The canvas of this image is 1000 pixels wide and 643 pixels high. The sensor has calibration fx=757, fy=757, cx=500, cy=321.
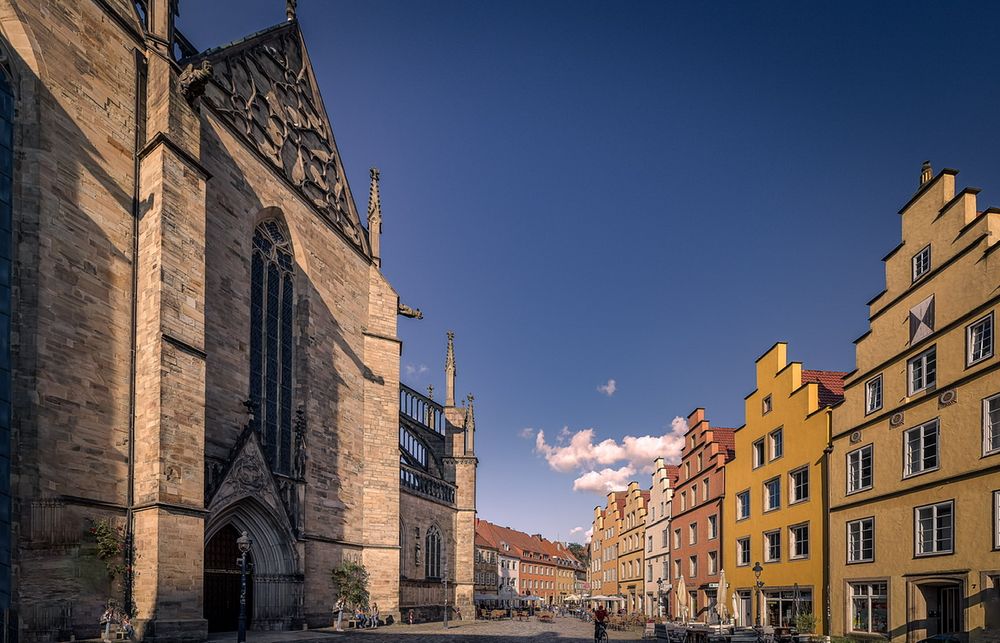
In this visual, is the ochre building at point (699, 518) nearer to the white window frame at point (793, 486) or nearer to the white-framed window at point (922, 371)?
the white window frame at point (793, 486)

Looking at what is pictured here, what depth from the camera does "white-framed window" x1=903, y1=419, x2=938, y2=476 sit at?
19094 mm

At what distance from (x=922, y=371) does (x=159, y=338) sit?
19.4 metres

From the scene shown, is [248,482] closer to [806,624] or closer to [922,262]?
[806,624]

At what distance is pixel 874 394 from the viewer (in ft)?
72.8

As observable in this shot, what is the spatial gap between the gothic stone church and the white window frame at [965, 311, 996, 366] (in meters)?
18.6

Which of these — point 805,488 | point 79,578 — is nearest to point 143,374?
point 79,578

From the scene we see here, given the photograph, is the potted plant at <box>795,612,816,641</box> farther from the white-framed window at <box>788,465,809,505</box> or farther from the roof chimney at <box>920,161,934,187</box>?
the roof chimney at <box>920,161,934,187</box>

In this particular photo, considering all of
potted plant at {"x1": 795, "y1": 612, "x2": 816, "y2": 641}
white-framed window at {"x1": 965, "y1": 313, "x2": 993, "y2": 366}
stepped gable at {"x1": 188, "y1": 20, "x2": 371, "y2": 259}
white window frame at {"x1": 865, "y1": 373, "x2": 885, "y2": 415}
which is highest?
stepped gable at {"x1": 188, "y1": 20, "x2": 371, "y2": 259}

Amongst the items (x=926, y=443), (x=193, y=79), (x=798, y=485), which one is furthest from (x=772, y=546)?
(x=193, y=79)

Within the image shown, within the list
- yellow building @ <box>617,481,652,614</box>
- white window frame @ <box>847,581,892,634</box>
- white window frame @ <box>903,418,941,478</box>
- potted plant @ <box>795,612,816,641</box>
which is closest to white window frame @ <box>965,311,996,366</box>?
white window frame @ <box>903,418,941,478</box>

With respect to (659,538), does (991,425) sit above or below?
above

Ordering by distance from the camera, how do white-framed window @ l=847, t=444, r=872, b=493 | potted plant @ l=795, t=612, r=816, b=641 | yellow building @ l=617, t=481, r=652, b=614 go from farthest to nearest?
yellow building @ l=617, t=481, r=652, b=614
potted plant @ l=795, t=612, r=816, b=641
white-framed window @ l=847, t=444, r=872, b=493

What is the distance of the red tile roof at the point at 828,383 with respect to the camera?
28.1 metres

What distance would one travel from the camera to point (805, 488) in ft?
85.3
